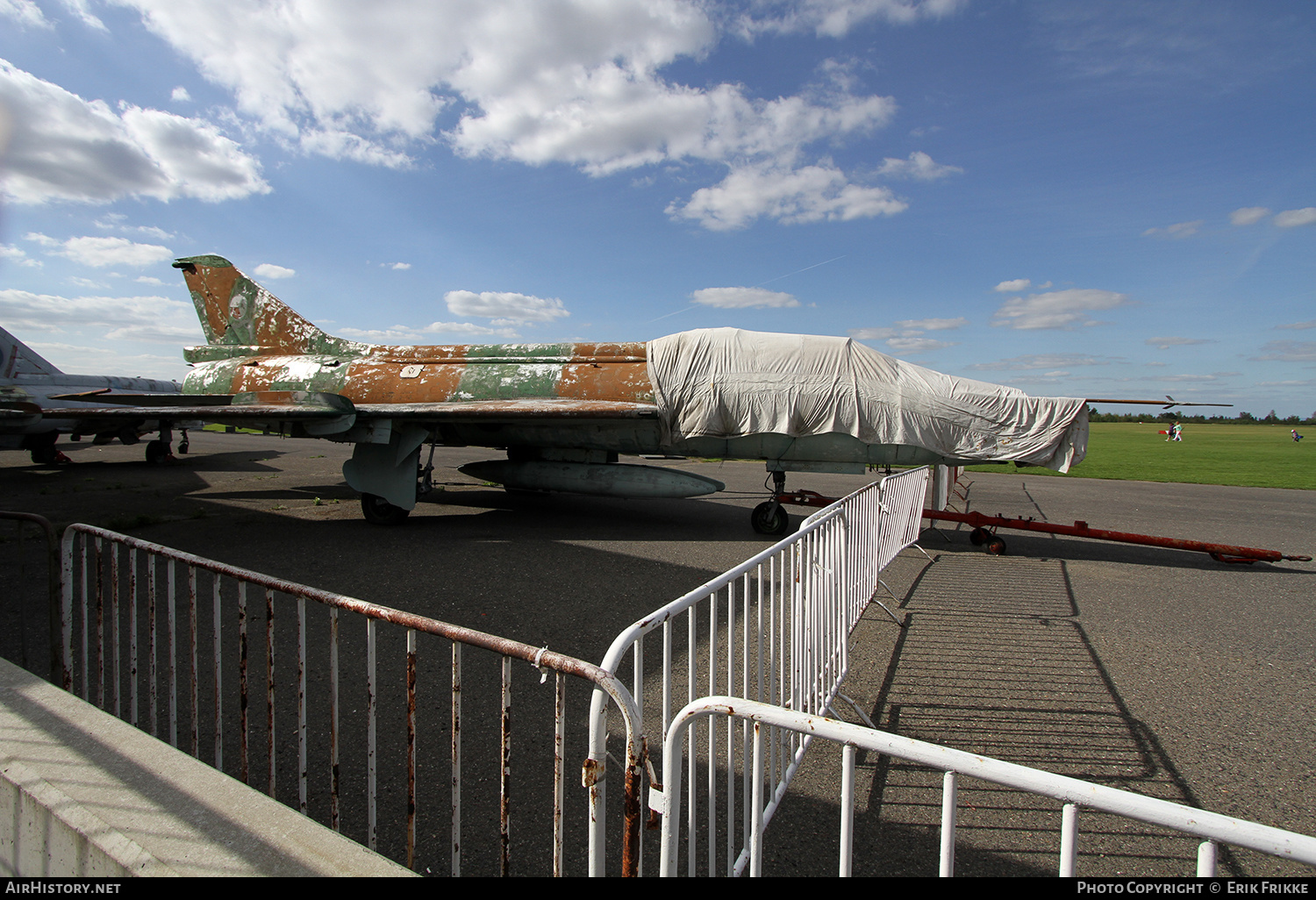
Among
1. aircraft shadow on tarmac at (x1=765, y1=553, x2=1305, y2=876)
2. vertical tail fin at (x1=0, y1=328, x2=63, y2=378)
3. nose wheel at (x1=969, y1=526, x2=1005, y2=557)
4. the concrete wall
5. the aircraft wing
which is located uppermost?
vertical tail fin at (x1=0, y1=328, x2=63, y2=378)

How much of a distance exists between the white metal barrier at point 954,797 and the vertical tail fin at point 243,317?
11.2 meters

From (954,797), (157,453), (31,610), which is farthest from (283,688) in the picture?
(157,453)

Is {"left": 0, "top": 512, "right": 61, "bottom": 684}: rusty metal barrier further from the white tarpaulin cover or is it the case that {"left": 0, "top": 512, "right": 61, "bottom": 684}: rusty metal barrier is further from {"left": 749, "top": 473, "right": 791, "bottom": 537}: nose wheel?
{"left": 749, "top": 473, "right": 791, "bottom": 537}: nose wheel

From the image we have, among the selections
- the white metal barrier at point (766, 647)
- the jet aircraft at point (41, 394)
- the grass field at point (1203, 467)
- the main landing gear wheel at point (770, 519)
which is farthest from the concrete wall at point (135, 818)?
the grass field at point (1203, 467)

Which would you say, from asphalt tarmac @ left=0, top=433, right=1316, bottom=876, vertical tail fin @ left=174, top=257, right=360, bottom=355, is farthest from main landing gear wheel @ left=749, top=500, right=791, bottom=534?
vertical tail fin @ left=174, top=257, right=360, bottom=355

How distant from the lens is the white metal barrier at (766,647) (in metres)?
1.97

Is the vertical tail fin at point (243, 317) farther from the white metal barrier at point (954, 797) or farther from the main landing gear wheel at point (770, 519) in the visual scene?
the white metal barrier at point (954, 797)

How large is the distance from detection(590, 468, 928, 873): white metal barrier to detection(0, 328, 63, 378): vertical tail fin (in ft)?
62.3

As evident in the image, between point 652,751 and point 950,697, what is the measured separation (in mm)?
1992

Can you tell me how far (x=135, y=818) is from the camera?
1.76 meters

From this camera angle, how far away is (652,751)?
3107 millimetres

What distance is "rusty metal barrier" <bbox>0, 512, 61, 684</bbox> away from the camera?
3.40 m
